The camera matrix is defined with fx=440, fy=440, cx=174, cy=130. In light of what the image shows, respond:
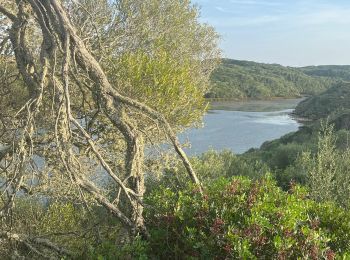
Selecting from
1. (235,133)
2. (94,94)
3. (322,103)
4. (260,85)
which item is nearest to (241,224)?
(94,94)

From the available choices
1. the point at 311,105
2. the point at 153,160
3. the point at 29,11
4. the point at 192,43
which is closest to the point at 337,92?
the point at 311,105

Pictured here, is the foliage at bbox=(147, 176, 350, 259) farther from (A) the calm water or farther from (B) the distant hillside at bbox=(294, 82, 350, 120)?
(B) the distant hillside at bbox=(294, 82, 350, 120)

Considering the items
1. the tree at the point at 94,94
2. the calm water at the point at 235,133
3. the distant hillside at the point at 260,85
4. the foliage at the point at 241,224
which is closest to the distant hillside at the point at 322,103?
the calm water at the point at 235,133

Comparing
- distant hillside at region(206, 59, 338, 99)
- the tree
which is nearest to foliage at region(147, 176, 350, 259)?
the tree

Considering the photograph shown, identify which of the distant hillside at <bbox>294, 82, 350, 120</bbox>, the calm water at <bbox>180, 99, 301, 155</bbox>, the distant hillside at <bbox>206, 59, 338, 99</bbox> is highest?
the distant hillside at <bbox>206, 59, 338, 99</bbox>

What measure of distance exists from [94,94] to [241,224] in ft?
7.78

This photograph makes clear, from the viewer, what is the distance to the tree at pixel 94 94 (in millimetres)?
4938

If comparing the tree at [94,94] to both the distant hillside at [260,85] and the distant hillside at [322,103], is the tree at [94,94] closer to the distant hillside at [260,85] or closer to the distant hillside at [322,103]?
the distant hillside at [322,103]

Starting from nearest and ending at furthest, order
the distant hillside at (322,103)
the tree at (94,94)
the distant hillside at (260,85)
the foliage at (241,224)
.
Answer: the foliage at (241,224) < the tree at (94,94) < the distant hillside at (322,103) < the distant hillside at (260,85)

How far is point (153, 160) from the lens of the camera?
38.8 feet

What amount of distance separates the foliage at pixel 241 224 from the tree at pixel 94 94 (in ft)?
1.07

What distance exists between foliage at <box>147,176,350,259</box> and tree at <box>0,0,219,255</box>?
0.33 metres

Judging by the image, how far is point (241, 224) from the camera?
14.8ft

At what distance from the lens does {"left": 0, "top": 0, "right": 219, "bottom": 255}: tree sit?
16.2 feet
